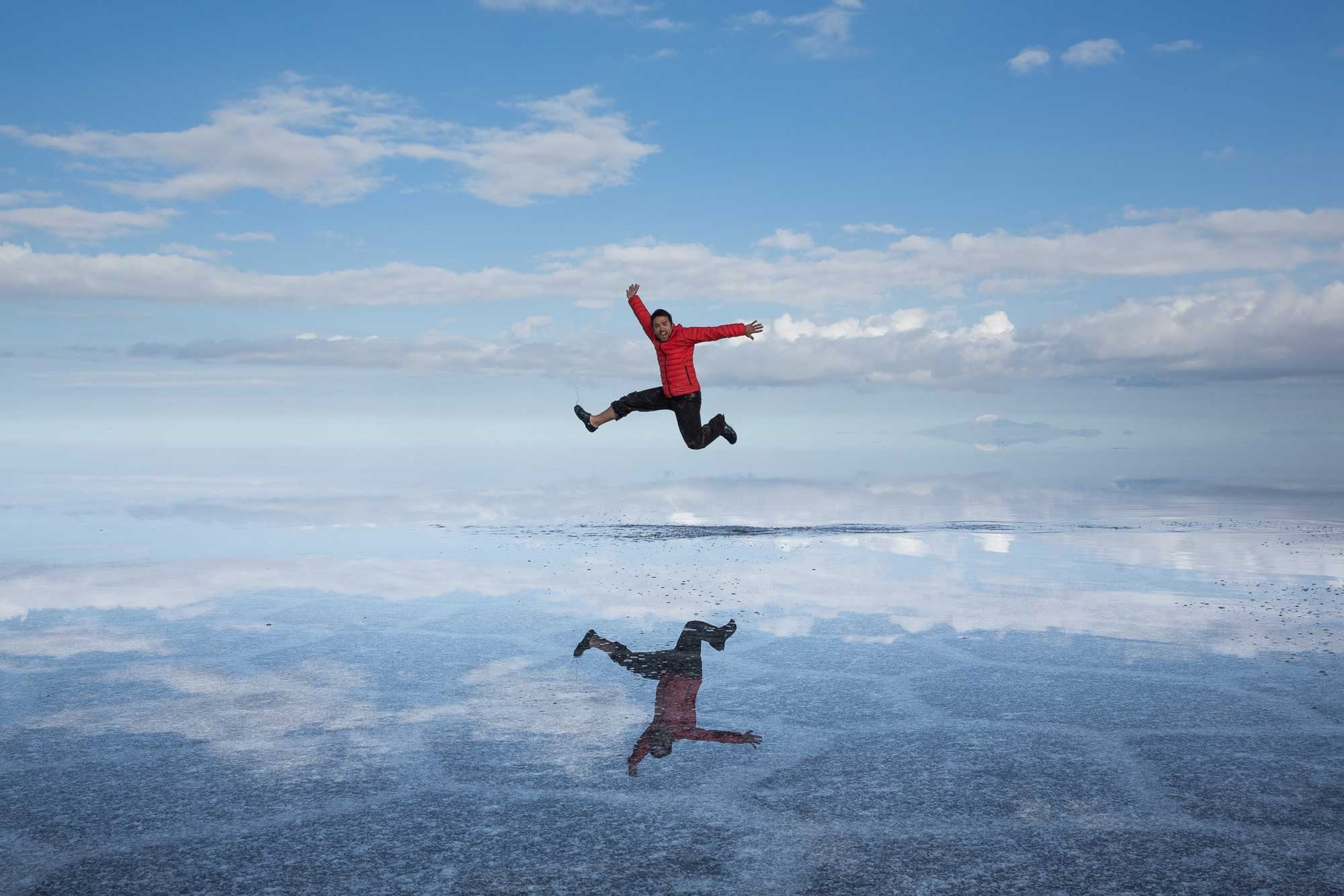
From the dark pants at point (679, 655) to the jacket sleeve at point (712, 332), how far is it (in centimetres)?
460

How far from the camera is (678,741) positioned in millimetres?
6145

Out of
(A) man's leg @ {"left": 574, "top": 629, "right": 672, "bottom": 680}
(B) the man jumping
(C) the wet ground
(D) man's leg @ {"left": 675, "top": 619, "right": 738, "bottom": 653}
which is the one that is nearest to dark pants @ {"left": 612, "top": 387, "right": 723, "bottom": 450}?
(B) the man jumping

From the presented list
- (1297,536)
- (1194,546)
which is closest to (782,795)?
(1194,546)

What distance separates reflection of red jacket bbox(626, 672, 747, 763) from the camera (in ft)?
20.2

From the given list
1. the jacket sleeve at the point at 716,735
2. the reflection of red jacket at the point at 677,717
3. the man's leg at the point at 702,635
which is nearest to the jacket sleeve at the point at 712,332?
the man's leg at the point at 702,635

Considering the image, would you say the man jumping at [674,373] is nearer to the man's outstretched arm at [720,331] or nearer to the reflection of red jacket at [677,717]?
the man's outstretched arm at [720,331]

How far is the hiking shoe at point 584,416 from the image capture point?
1459 cm

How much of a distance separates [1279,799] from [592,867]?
11.8 feet

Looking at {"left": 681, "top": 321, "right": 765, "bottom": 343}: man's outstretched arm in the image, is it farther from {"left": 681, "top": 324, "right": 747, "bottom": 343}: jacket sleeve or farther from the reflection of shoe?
the reflection of shoe

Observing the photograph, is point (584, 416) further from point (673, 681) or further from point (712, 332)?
point (673, 681)

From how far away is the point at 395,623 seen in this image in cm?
980

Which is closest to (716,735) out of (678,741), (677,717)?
(678,741)

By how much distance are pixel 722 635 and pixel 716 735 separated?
9.58 ft

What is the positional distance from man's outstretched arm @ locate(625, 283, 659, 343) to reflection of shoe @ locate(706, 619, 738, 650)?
5096 millimetres
